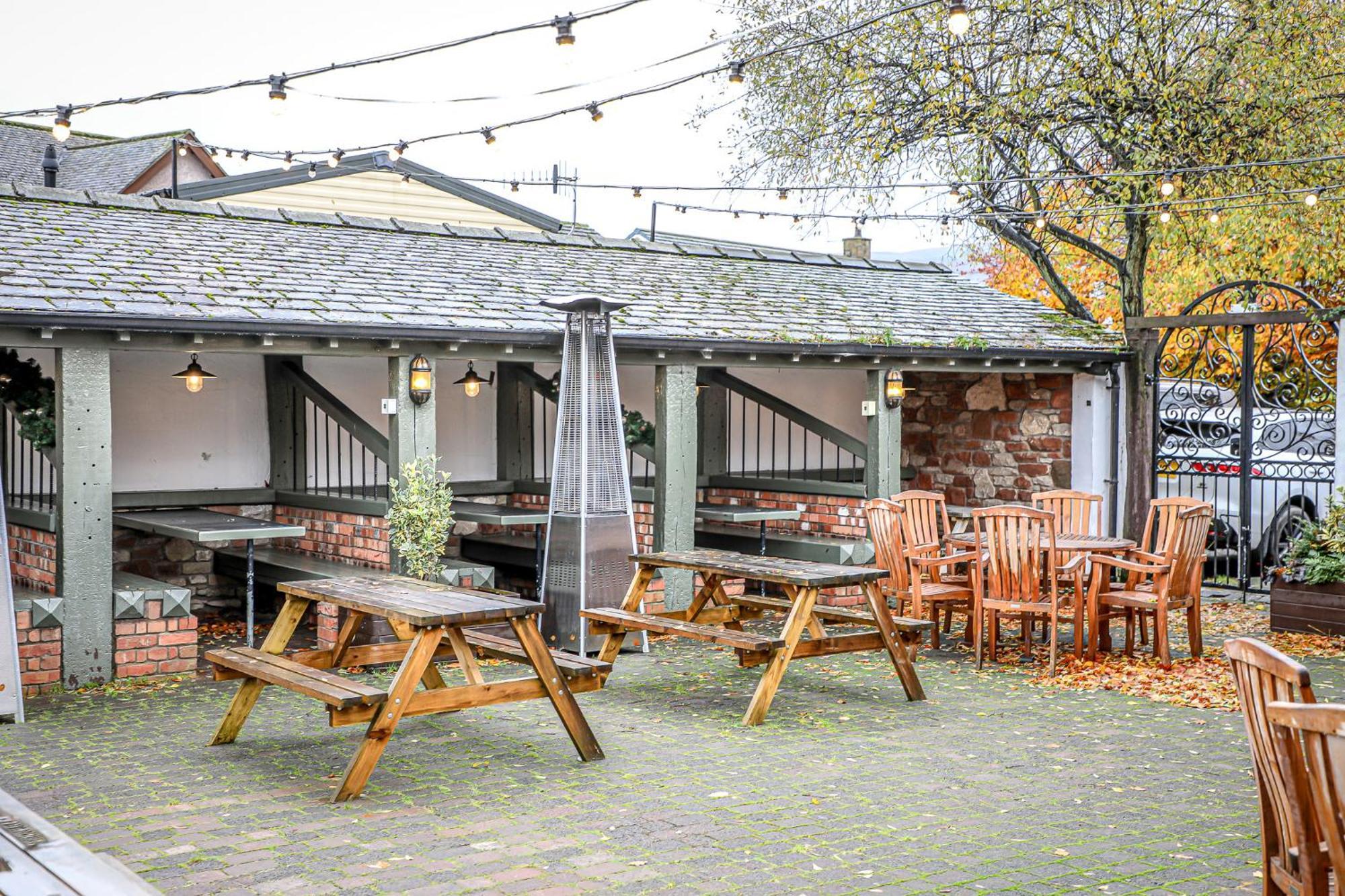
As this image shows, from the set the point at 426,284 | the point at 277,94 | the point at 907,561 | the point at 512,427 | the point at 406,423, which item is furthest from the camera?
the point at 512,427

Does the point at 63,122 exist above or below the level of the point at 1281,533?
above

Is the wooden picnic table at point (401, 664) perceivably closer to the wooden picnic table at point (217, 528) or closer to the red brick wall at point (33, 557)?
the wooden picnic table at point (217, 528)

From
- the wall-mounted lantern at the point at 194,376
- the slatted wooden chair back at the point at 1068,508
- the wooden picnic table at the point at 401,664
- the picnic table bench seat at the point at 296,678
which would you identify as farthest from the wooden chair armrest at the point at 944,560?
the wall-mounted lantern at the point at 194,376

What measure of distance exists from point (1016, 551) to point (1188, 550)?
119 centimetres

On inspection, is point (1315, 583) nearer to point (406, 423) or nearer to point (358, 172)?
point (406, 423)

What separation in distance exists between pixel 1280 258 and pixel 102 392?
1189 centimetres

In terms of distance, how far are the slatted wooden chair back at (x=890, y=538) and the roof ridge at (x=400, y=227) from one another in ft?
14.8

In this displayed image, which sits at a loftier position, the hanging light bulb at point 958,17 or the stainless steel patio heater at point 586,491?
the hanging light bulb at point 958,17

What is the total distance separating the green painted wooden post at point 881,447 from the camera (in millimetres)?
10320

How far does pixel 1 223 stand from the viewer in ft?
27.9

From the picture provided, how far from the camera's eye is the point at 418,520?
810cm

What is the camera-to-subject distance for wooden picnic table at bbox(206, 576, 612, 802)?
17.0 feet

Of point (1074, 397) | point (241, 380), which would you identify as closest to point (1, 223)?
point (241, 380)

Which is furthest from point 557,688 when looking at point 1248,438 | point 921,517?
point 1248,438
